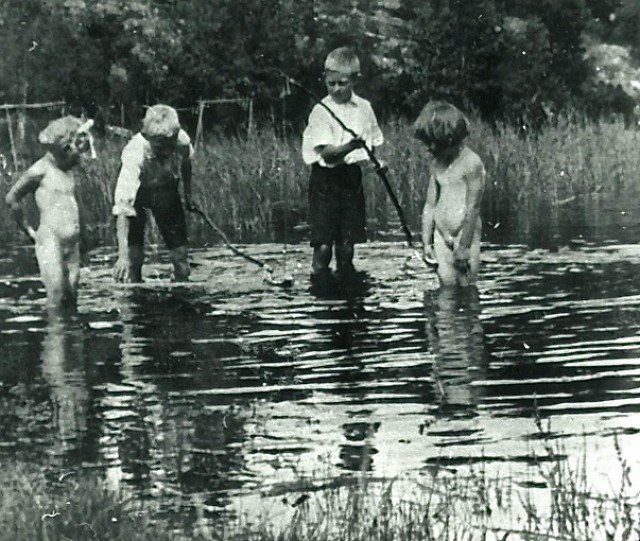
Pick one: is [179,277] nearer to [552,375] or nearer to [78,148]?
[78,148]

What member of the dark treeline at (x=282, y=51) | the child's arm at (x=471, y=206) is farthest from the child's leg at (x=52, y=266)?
the dark treeline at (x=282, y=51)

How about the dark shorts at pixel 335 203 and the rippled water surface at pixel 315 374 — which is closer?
the rippled water surface at pixel 315 374

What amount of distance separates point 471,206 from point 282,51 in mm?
15171

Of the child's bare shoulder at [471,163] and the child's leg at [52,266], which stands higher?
the child's bare shoulder at [471,163]

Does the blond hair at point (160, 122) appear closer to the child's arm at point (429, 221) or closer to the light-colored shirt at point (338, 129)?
the light-colored shirt at point (338, 129)

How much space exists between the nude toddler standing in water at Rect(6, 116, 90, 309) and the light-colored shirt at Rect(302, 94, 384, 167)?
205 cm

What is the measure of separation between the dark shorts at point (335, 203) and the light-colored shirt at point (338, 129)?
0.17 metres

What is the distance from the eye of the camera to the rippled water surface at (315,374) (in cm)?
684

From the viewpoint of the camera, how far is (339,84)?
1275cm

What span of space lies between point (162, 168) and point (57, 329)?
7.48 feet

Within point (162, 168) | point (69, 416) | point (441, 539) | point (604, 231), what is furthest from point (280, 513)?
point (604, 231)

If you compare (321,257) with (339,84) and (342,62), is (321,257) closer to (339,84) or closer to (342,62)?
(339,84)

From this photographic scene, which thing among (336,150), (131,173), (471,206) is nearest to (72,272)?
(131,173)

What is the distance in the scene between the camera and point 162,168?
13000 millimetres
